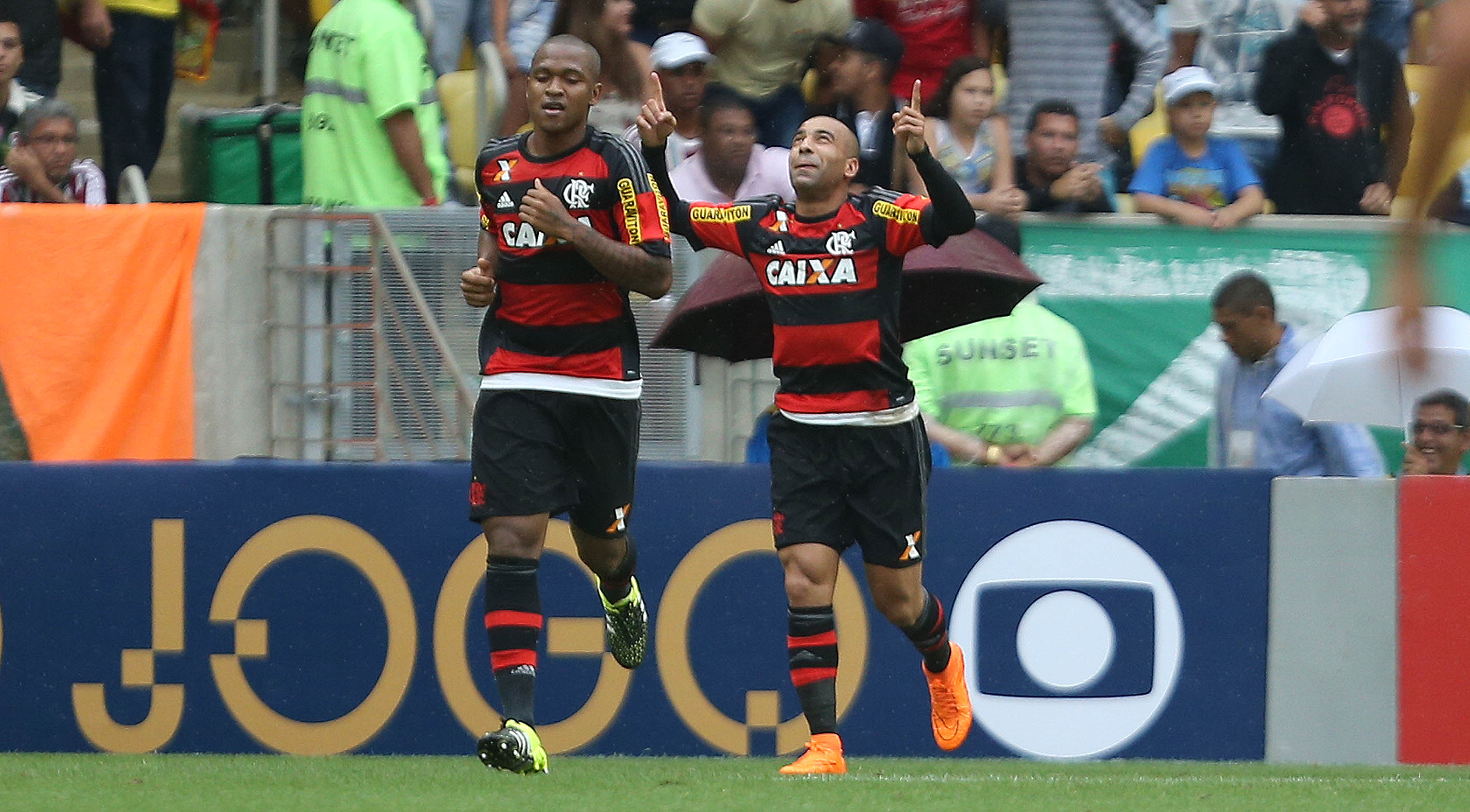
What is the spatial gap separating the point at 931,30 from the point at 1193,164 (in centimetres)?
157

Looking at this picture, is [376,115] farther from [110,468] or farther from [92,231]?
[110,468]

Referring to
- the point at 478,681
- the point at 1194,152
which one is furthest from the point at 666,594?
the point at 1194,152

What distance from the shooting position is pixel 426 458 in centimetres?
878

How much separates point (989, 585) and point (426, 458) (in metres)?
2.31

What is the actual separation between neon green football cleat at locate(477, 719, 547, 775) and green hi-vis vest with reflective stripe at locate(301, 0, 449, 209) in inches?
128

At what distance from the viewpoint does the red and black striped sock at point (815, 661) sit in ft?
23.6

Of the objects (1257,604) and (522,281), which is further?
(1257,604)

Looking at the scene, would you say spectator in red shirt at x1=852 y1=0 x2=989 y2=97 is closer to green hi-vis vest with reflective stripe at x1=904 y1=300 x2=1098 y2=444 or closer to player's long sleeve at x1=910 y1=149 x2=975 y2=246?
green hi-vis vest with reflective stripe at x1=904 y1=300 x2=1098 y2=444

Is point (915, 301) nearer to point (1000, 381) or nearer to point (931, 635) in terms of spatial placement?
point (1000, 381)

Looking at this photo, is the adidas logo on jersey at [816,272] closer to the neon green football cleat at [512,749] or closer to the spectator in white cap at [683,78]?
the neon green football cleat at [512,749]

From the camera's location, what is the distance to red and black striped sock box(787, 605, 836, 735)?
7.20 meters

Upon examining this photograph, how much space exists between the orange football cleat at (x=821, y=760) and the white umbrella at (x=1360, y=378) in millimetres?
2483

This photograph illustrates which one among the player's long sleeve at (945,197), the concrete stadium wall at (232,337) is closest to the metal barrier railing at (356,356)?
the concrete stadium wall at (232,337)

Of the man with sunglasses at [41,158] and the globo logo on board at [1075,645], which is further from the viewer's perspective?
the man with sunglasses at [41,158]
